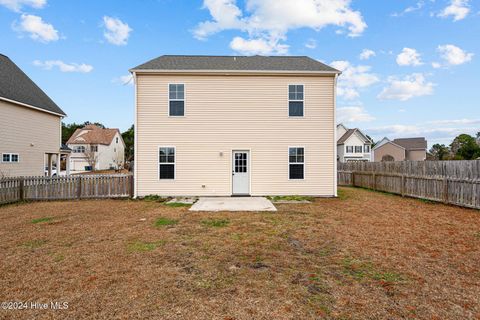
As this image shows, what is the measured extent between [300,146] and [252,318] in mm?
9740

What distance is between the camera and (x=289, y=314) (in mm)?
2768

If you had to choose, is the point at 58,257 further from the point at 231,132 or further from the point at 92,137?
the point at 92,137

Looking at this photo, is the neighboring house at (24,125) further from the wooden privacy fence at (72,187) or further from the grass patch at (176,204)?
the grass patch at (176,204)

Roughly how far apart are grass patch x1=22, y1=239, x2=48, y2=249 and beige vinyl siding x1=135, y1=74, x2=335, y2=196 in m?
6.02

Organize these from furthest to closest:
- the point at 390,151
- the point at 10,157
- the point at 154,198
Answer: the point at 390,151
the point at 10,157
the point at 154,198

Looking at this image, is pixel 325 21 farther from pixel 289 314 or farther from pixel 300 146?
pixel 289 314

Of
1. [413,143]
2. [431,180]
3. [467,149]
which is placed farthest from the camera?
[413,143]

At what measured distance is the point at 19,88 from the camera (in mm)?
15625

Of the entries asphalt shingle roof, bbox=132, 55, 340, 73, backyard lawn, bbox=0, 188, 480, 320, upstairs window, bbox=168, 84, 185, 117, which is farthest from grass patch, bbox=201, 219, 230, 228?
asphalt shingle roof, bbox=132, 55, 340, 73

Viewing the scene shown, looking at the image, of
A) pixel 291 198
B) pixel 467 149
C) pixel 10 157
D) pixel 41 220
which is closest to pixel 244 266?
pixel 41 220

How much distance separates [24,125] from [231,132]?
1287 cm

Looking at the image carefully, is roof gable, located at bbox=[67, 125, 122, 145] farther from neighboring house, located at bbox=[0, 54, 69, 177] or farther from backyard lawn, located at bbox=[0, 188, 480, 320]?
backyard lawn, located at bbox=[0, 188, 480, 320]

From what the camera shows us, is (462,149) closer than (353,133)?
Yes

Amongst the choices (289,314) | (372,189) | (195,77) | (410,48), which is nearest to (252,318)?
(289,314)
